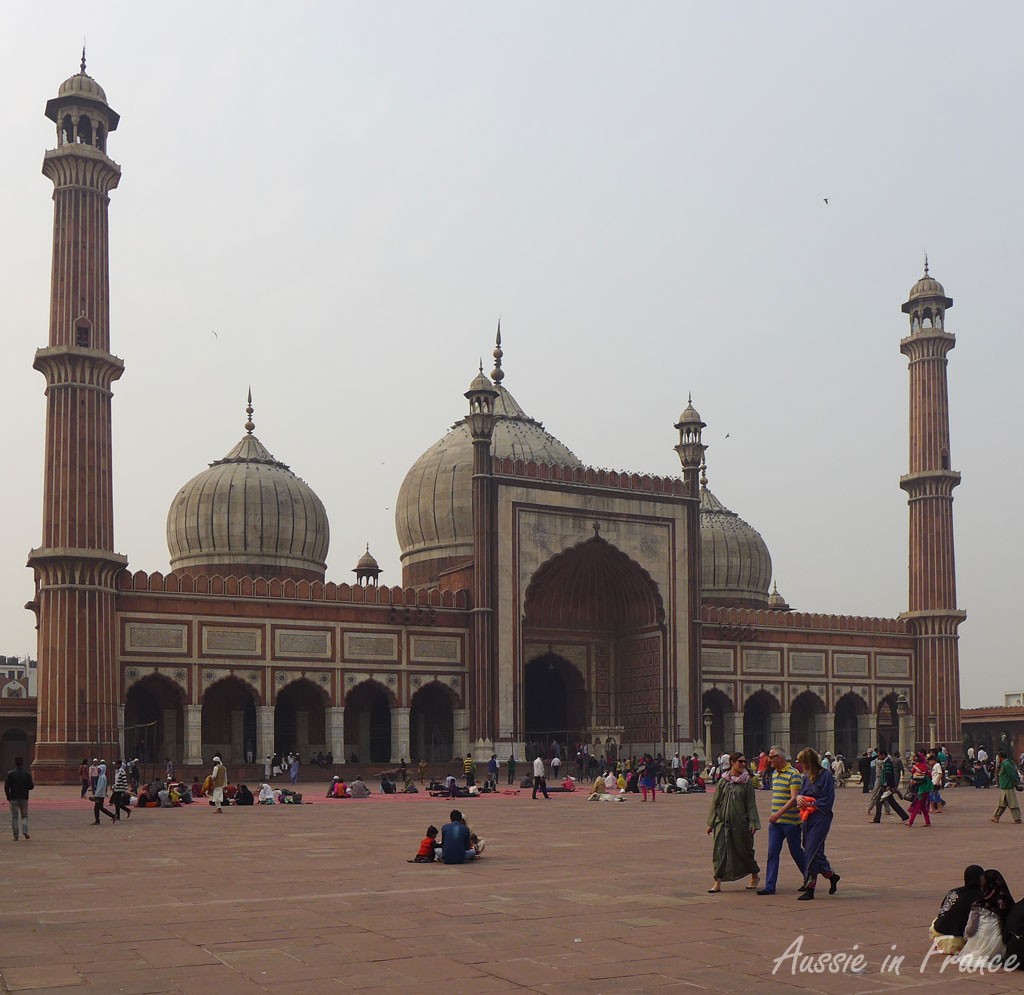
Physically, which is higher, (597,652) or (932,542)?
(932,542)

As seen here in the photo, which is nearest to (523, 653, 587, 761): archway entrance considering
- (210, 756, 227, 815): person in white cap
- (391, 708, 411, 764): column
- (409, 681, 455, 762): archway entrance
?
(409, 681, 455, 762): archway entrance

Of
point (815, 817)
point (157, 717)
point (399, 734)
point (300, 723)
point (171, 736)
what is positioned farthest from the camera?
point (300, 723)

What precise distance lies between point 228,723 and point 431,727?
20.2 ft

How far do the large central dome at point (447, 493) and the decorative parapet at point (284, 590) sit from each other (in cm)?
574

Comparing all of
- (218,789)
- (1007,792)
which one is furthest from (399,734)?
(1007,792)

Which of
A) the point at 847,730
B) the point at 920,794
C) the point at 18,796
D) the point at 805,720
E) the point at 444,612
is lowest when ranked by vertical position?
the point at 847,730

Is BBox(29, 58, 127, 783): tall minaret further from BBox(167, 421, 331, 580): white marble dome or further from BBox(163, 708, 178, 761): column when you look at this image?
BBox(167, 421, 331, 580): white marble dome

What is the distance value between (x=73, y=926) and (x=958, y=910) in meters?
5.36

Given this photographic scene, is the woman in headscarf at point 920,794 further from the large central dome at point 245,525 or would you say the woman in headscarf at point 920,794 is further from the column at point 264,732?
the large central dome at point 245,525

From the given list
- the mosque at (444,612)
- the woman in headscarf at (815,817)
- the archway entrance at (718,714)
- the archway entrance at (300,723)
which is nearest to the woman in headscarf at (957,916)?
the woman in headscarf at (815,817)

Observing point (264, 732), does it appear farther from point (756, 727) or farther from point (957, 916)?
point (957, 916)

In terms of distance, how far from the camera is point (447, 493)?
43.5m

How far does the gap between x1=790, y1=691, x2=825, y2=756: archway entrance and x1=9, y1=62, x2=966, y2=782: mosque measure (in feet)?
0.28

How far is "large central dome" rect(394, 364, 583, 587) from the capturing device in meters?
43.1
